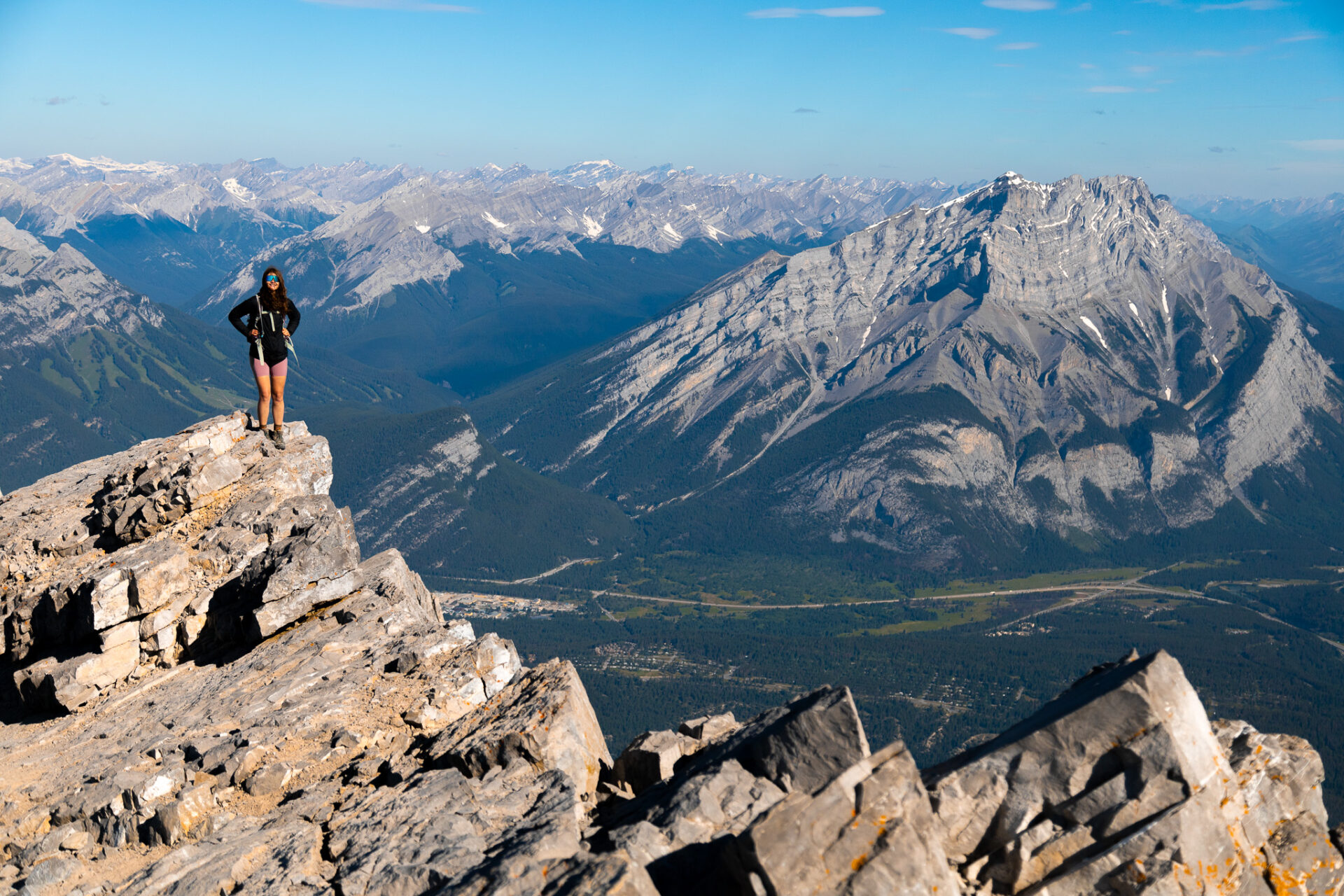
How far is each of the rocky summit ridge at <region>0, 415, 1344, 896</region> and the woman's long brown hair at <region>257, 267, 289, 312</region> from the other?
9.62 m

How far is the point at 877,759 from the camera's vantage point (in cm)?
1897

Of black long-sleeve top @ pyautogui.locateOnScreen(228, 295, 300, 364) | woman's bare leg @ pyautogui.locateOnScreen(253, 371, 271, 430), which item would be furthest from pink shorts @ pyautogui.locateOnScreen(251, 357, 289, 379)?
black long-sleeve top @ pyautogui.locateOnScreen(228, 295, 300, 364)

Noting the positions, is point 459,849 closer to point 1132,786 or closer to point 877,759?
point 877,759

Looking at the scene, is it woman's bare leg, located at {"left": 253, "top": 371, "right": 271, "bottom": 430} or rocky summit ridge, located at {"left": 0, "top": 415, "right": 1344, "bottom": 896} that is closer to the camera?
rocky summit ridge, located at {"left": 0, "top": 415, "right": 1344, "bottom": 896}

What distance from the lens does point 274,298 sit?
40.5m

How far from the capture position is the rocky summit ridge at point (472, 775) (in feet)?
61.4

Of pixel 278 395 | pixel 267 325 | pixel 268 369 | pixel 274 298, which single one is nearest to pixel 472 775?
pixel 267 325

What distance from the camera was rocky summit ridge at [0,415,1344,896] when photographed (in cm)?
1872

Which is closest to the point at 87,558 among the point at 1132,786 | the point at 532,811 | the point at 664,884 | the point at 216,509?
the point at 216,509

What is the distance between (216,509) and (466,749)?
23179 millimetres

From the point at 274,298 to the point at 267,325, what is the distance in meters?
1.21

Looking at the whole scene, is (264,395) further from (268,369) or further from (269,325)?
(269,325)

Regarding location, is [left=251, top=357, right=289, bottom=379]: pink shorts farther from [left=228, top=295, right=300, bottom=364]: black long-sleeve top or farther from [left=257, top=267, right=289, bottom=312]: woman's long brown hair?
[left=257, top=267, right=289, bottom=312]: woman's long brown hair

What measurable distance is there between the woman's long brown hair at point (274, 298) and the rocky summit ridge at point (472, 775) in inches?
379
